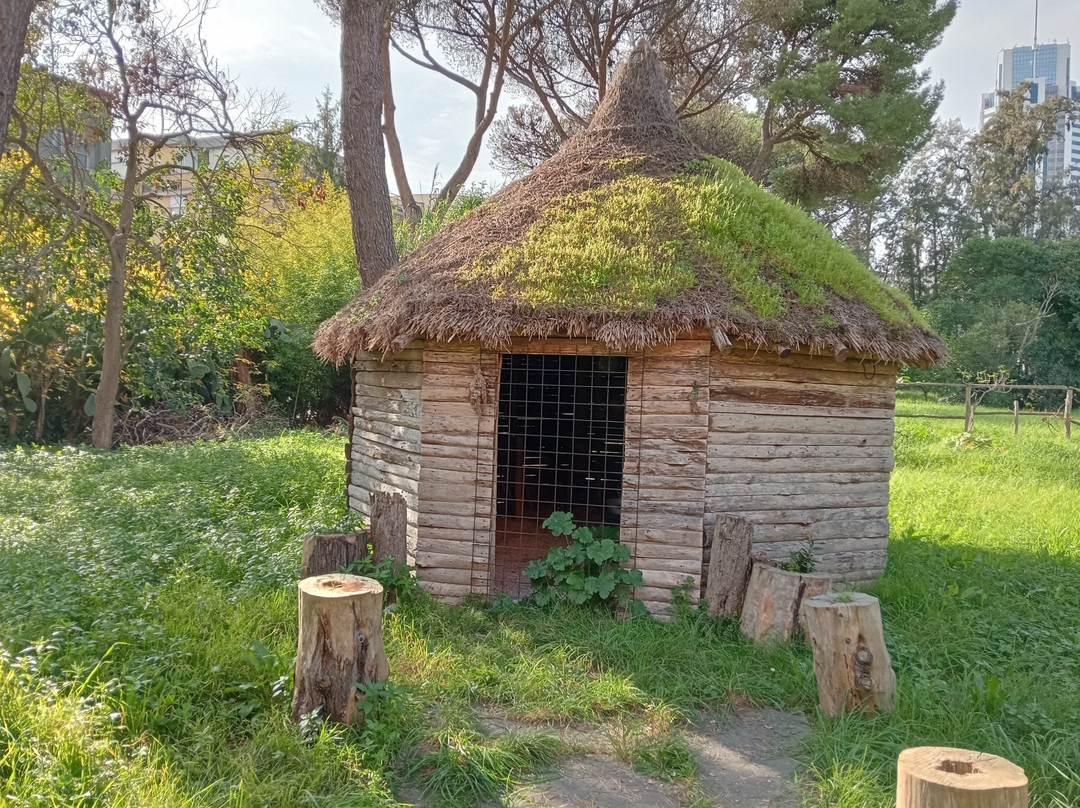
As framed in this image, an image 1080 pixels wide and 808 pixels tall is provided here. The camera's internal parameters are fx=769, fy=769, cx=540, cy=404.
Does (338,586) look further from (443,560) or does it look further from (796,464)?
(796,464)

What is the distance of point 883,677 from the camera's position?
14.1ft

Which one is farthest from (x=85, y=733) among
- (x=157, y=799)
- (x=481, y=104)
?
(x=481, y=104)

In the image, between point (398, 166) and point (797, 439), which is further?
point (398, 166)

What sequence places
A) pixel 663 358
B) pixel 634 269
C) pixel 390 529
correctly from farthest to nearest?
pixel 634 269 → pixel 663 358 → pixel 390 529

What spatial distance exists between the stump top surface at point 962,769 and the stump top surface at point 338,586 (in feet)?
8.53

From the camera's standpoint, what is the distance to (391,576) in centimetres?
571

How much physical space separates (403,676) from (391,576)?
1181 mm

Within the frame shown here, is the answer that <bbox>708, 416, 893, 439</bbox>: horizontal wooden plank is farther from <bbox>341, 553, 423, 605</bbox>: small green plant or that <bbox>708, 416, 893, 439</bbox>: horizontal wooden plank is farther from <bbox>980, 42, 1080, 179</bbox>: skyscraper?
<bbox>980, 42, 1080, 179</bbox>: skyscraper

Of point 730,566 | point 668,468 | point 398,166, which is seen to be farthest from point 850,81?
point 730,566

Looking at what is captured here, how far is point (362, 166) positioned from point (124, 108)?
5008 mm

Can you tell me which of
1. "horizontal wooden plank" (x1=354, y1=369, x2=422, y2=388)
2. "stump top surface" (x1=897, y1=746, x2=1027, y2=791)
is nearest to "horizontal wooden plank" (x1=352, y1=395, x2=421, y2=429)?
"horizontal wooden plank" (x1=354, y1=369, x2=422, y2=388)

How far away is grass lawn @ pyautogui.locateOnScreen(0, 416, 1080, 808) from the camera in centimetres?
348

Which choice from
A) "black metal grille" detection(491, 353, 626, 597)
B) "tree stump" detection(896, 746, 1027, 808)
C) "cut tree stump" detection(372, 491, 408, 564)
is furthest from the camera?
"black metal grille" detection(491, 353, 626, 597)

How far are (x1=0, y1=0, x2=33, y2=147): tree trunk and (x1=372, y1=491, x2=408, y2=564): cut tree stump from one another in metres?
3.73
